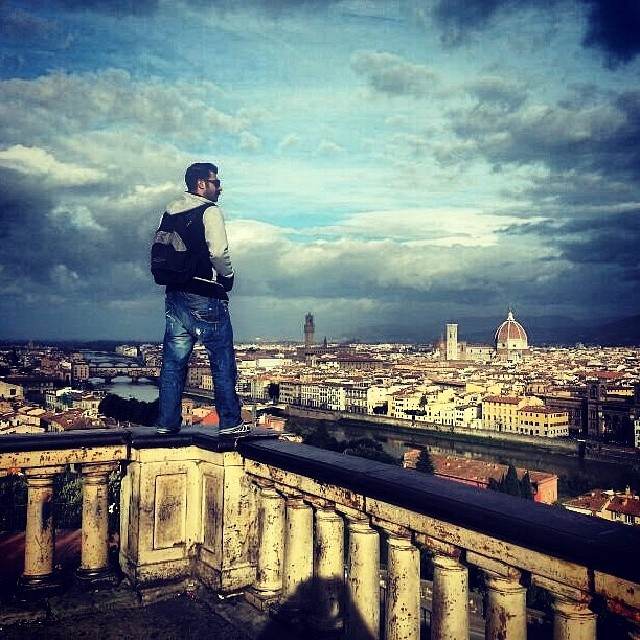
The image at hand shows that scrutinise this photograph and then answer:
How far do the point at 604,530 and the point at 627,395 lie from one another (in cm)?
6474

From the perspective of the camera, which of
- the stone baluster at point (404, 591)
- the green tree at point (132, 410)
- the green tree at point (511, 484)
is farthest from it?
the green tree at point (132, 410)

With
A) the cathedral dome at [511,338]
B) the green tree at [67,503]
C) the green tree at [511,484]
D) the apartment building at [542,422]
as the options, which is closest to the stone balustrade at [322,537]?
the green tree at [67,503]

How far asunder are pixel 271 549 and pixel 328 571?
2.32ft

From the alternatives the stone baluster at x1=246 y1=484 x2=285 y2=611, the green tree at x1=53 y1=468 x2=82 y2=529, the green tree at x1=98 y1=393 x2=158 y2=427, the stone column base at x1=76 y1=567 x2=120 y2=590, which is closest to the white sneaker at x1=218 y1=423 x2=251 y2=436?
the stone baluster at x1=246 y1=484 x2=285 y2=611

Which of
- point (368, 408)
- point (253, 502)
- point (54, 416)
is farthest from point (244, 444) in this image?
point (368, 408)

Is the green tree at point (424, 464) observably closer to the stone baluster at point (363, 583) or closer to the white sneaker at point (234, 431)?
the white sneaker at point (234, 431)

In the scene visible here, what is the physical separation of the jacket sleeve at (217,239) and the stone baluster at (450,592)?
282 cm

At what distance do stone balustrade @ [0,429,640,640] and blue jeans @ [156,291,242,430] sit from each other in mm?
272

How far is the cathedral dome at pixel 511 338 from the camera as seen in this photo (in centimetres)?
14650

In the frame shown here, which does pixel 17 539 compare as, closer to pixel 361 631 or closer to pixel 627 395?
pixel 361 631

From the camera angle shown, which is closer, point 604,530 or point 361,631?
Result: point 604,530

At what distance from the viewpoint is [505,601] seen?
295 centimetres

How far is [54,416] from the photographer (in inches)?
1726

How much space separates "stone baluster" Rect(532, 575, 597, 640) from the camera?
2.65m
